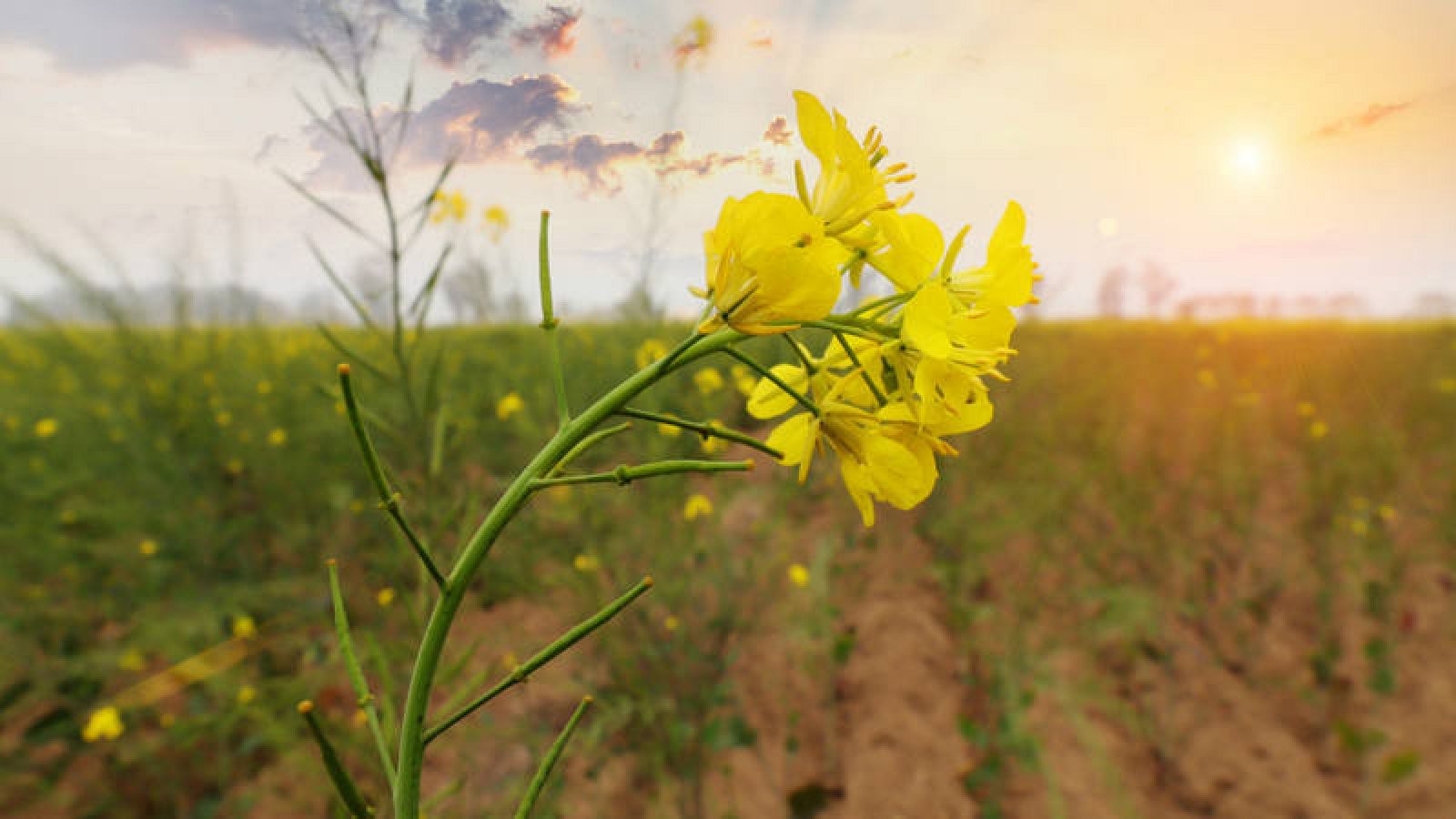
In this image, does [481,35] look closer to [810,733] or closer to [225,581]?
[810,733]

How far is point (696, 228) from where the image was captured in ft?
1.84

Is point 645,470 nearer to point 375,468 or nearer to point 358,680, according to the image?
point 375,468

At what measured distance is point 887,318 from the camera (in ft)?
1.83

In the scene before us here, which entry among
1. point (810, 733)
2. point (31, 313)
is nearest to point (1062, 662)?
point (810, 733)

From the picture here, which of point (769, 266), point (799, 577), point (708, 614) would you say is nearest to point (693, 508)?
point (708, 614)

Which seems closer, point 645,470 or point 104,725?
point 645,470

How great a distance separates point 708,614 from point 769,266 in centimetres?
190

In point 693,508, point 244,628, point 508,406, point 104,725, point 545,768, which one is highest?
point 508,406

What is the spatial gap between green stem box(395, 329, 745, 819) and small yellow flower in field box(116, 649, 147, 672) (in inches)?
84.8

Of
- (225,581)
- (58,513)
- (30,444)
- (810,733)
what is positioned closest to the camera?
(810,733)

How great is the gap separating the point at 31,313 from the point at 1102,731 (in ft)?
11.9

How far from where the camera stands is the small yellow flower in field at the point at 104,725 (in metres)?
1.71

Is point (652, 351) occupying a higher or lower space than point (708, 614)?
higher

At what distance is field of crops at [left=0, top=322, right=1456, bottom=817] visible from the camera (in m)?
1.76
